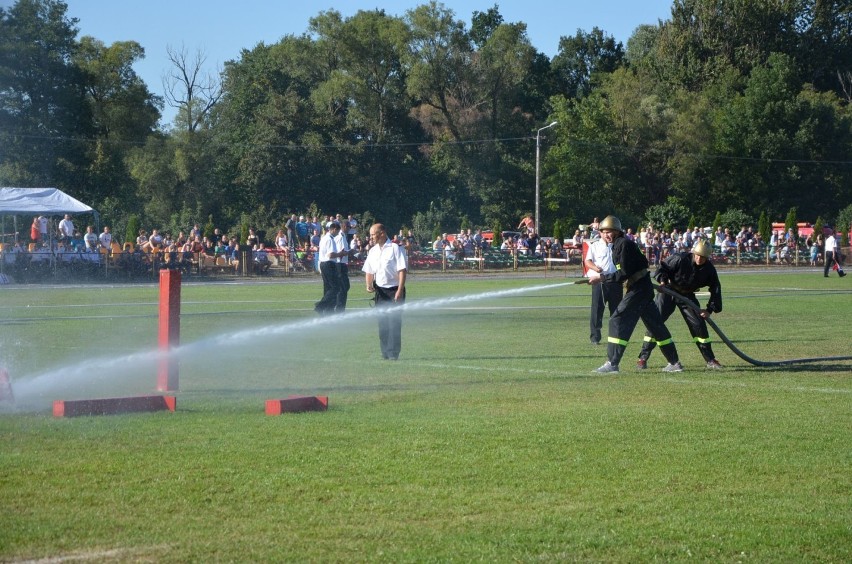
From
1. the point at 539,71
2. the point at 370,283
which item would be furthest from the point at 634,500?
the point at 539,71

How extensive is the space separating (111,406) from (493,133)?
75127 millimetres

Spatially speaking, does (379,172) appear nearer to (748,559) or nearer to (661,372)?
(661,372)

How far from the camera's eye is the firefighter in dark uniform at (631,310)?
13.7 m

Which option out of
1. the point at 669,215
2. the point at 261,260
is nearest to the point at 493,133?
the point at 669,215

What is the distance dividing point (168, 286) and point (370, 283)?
484 cm

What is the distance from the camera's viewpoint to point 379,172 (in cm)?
8038

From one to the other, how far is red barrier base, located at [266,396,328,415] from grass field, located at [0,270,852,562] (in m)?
0.22

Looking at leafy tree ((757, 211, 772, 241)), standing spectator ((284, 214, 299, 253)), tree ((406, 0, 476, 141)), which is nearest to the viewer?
standing spectator ((284, 214, 299, 253))

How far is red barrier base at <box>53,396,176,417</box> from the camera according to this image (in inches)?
388

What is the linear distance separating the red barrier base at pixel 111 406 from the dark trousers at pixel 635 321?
5.92 meters

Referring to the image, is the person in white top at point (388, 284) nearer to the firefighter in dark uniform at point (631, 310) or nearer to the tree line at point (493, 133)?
the firefighter in dark uniform at point (631, 310)

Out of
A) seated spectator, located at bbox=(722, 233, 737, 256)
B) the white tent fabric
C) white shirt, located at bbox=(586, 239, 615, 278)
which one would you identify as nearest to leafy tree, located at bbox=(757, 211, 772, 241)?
seated spectator, located at bbox=(722, 233, 737, 256)

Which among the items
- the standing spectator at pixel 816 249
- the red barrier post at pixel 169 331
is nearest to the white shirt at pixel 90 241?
the red barrier post at pixel 169 331

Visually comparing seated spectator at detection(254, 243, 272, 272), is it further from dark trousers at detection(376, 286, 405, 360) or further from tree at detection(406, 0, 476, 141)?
tree at detection(406, 0, 476, 141)
